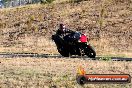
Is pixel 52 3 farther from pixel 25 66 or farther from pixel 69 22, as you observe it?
pixel 25 66

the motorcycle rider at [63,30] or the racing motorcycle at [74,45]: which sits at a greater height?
the motorcycle rider at [63,30]

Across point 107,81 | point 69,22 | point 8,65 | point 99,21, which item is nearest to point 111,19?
point 99,21

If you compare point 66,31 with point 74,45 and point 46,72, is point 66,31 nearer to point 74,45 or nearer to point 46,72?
point 74,45

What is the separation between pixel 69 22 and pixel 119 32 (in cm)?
851

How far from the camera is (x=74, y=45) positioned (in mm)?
24484

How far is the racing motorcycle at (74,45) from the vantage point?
23.8 meters

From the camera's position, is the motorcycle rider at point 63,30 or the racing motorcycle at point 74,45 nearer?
the racing motorcycle at point 74,45

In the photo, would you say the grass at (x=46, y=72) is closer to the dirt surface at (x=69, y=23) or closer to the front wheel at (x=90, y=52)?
the front wheel at (x=90, y=52)

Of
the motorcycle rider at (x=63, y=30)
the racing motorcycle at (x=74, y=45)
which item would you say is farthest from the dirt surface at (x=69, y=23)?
the motorcycle rider at (x=63, y=30)

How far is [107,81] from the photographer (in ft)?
43.1

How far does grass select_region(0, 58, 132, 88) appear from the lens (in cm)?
1530

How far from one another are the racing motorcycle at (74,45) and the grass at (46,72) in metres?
1.95

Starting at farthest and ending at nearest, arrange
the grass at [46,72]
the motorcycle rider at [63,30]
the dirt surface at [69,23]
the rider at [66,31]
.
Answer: the dirt surface at [69,23]
the motorcycle rider at [63,30]
the rider at [66,31]
the grass at [46,72]

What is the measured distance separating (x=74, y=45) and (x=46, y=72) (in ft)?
22.9
